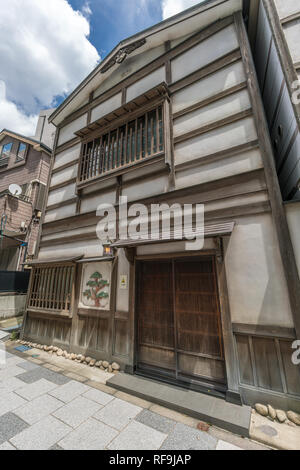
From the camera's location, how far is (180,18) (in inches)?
214

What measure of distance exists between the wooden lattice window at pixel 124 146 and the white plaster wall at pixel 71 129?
1.53 m

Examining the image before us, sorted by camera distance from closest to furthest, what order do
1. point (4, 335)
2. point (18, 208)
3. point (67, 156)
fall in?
point (4, 335)
point (67, 156)
point (18, 208)

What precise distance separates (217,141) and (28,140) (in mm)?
14563

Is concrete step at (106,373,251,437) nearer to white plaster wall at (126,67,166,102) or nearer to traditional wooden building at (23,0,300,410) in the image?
traditional wooden building at (23,0,300,410)

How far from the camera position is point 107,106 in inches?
281

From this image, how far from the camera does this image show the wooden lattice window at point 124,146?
17.8ft

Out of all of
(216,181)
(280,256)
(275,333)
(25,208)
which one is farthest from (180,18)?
(25,208)

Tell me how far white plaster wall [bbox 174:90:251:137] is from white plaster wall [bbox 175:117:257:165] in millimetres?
310

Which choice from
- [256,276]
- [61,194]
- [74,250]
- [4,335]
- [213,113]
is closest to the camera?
[256,276]

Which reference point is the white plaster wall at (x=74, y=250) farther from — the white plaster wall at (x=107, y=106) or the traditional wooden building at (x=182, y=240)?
the white plaster wall at (x=107, y=106)

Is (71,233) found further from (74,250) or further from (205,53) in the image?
(205,53)

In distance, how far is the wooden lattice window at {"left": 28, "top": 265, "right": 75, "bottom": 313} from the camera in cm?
618

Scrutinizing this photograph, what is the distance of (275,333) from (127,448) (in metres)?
2.72

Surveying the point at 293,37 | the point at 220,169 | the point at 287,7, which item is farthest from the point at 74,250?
the point at 287,7
